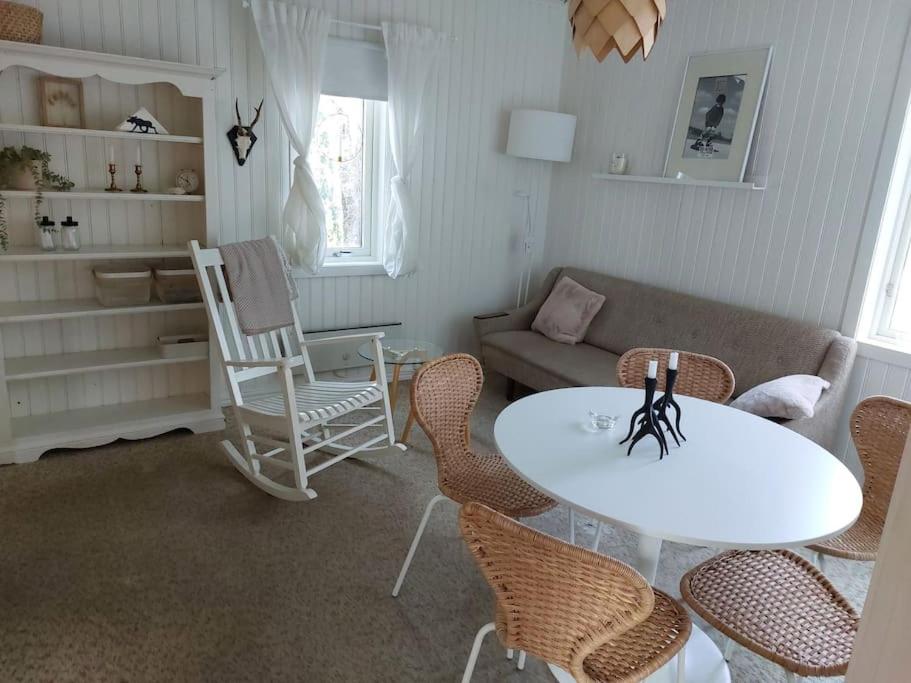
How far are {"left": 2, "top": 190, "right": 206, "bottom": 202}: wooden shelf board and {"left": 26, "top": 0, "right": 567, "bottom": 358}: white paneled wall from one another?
1.35ft

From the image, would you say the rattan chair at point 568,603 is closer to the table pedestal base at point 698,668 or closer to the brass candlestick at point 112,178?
the table pedestal base at point 698,668

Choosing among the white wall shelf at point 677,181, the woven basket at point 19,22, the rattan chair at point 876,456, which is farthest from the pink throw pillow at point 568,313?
the woven basket at point 19,22

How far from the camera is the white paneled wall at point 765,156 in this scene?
3020mm

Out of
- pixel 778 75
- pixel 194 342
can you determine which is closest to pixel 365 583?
pixel 194 342

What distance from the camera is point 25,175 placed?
2885 millimetres

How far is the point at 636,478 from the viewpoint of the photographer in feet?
5.42

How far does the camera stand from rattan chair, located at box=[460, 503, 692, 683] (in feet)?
4.00

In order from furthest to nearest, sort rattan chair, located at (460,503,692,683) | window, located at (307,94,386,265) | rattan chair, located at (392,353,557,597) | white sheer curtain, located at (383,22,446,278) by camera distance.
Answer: window, located at (307,94,386,265) → white sheer curtain, located at (383,22,446,278) → rattan chair, located at (392,353,557,597) → rattan chair, located at (460,503,692,683)

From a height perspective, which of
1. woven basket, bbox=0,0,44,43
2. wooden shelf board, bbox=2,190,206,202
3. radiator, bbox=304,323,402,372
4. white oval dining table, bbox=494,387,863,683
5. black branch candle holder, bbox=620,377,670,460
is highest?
woven basket, bbox=0,0,44,43

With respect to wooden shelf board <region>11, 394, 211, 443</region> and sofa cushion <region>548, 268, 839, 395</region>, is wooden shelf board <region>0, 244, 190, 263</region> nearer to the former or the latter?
wooden shelf board <region>11, 394, 211, 443</region>

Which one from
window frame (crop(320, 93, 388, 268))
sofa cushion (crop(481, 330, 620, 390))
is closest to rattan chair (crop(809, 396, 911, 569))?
sofa cushion (crop(481, 330, 620, 390))

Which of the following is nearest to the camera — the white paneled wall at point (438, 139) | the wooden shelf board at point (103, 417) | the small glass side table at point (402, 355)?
the wooden shelf board at point (103, 417)

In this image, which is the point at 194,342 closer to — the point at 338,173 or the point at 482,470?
the point at 338,173

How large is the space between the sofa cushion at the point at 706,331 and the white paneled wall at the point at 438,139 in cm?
80
